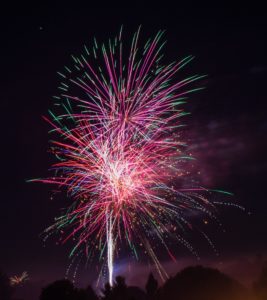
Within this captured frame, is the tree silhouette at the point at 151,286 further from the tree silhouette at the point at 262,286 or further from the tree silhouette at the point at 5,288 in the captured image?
the tree silhouette at the point at 5,288

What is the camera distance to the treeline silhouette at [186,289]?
78.7 ft

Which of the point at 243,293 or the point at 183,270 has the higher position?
the point at 183,270

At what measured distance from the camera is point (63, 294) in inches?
941

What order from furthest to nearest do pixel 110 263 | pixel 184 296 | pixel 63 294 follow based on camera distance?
pixel 184 296 → pixel 110 263 → pixel 63 294

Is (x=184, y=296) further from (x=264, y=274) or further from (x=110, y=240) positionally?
(x=110, y=240)

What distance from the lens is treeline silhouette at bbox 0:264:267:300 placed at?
78.7ft

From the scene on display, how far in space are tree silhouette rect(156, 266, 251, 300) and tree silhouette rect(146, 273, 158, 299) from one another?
294 inches

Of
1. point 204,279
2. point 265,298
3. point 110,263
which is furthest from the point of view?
point 204,279

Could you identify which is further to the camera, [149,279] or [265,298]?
[265,298]

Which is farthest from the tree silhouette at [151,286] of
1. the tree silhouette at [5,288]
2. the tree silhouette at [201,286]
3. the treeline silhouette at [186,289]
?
the tree silhouette at [5,288]

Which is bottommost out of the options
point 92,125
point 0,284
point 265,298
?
point 265,298

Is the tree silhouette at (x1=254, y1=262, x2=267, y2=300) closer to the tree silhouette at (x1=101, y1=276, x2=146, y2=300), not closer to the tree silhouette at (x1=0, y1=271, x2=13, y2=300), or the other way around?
the tree silhouette at (x1=101, y1=276, x2=146, y2=300)

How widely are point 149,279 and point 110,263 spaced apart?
2.65 m

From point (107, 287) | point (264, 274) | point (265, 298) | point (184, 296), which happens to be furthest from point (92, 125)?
point (264, 274)
